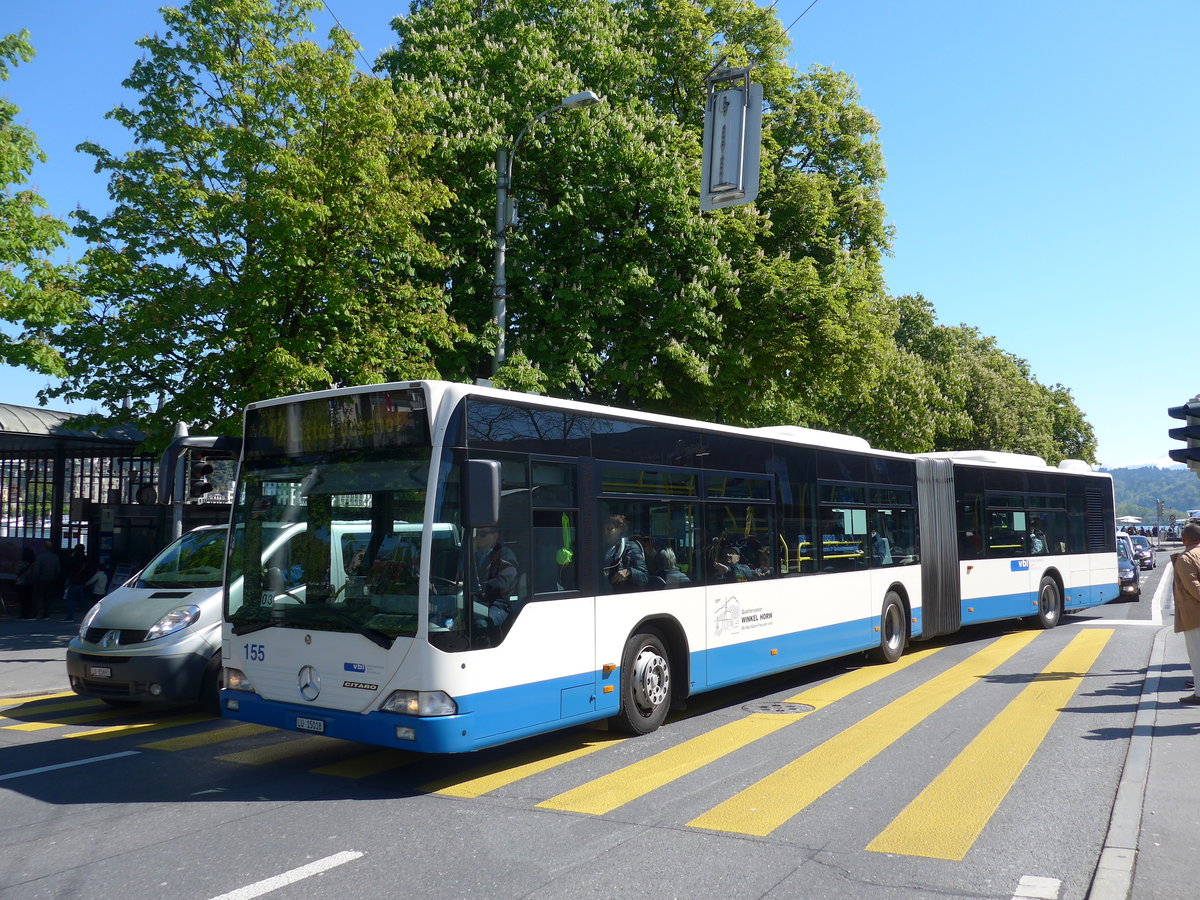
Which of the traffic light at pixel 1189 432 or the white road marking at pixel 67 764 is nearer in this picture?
the white road marking at pixel 67 764

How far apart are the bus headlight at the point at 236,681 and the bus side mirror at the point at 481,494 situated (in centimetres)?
251

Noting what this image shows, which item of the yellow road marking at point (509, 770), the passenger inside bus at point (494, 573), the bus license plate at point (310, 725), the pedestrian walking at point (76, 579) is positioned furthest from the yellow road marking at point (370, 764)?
the pedestrian walking at point (76, 579)

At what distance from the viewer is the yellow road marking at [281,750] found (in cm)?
813

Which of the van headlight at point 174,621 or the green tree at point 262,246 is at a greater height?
the green tree at point 262,246

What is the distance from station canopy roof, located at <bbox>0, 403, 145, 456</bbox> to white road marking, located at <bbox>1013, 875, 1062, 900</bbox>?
15.1 m

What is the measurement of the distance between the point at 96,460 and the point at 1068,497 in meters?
21.5

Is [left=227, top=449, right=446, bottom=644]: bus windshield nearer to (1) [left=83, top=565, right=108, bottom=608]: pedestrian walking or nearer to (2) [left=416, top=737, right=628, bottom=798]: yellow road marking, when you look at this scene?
(2) [left=416, top=737, right=628, bottom=798]: yellow road marking

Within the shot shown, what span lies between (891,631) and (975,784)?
7.13 m

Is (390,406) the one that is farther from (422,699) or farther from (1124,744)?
(1124,744)

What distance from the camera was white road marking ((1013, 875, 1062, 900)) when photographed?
485 cm

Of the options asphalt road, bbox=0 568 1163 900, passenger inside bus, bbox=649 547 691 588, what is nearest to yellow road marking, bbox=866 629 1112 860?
asphalt road, bbox=0 568 1163 900

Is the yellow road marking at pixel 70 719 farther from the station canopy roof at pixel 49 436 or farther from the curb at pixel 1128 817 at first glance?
the curb at pixel 1128 817

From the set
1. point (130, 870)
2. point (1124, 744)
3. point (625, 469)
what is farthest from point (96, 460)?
point (1124, 744)

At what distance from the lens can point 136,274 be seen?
1438cm
